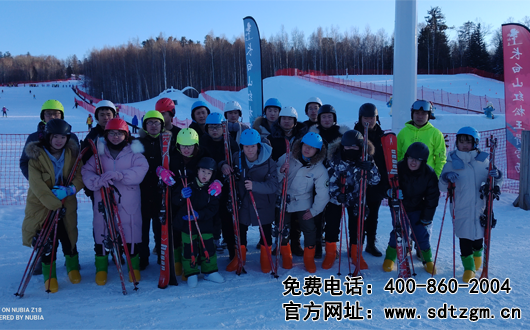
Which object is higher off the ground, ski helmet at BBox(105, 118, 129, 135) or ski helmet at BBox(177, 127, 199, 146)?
ski helmet at BBox(105, 118, 129, 135)

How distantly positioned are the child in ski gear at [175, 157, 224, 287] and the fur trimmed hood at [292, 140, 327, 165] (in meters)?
0.89

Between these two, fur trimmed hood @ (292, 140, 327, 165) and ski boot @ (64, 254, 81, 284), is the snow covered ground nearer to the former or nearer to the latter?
ski boot @ (64, 254, 81, 284)

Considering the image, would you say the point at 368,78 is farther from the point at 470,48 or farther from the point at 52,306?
the point at 52,306

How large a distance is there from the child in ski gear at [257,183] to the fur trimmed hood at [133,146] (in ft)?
3.23

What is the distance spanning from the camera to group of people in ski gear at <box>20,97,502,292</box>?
135 inches

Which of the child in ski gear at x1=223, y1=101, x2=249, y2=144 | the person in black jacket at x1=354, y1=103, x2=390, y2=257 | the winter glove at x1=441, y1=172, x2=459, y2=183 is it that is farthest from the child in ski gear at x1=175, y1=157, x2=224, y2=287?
the winter glove at x1=441, y1=172, x2=459, y2=183

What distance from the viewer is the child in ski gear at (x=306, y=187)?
12.1ft

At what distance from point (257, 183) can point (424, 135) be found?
6.92 feet

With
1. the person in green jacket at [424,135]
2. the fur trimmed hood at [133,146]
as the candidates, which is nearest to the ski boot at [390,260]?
the person in green jacket at [424,135]

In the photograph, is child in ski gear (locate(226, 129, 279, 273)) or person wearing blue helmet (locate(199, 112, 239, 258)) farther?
person wearing blue helmet (locate(199, 112, 239, 258))

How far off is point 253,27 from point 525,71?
5286 mm

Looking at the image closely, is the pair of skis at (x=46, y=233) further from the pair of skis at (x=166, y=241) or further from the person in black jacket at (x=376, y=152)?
the person in black jacket at (x=376, y=152)

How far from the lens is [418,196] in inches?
143

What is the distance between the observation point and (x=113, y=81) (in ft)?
171
